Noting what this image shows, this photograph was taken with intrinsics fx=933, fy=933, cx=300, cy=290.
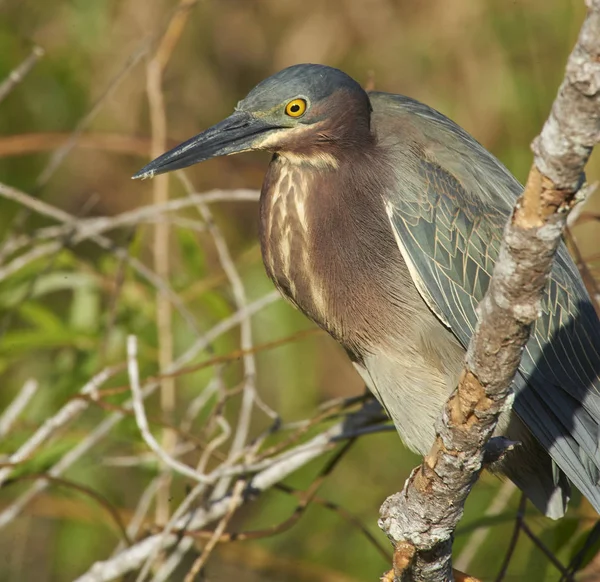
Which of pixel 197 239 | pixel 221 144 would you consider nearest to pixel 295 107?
pixel 221 144

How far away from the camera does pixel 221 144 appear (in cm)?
209

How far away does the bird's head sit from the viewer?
206cm

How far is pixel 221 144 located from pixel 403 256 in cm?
49

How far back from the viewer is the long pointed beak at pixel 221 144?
2.07 meters

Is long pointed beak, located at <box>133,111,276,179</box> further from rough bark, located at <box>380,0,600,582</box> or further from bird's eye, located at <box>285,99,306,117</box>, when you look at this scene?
rough bark, located at <box>380,0,600,582</box>

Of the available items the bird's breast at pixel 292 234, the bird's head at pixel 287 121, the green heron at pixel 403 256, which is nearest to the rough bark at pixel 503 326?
the green heron at pixel 403 256

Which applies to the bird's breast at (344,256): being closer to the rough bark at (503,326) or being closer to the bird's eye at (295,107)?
the bird's eye at (295,107)

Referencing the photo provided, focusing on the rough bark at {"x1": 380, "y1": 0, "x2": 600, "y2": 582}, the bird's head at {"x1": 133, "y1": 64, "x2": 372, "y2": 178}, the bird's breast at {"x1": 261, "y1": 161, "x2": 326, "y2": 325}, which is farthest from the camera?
the bird's breast at {"x1": 261, "y1": 161, "x2": 326, "y2": 325}

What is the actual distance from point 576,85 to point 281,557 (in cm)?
248

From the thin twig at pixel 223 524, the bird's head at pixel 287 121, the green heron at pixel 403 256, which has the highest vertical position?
the bird's head at pixel 287 121

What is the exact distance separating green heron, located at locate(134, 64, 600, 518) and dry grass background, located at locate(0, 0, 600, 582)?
405 millimetres

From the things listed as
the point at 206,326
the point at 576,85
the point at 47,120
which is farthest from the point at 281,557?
the point at 576,85

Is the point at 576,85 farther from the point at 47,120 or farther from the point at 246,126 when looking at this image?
the point at 47,120

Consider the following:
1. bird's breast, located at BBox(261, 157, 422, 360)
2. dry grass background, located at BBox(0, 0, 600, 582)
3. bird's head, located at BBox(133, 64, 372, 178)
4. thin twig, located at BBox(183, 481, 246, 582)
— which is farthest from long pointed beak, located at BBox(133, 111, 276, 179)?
thin twig, located at BBox(183, 481, 246, 582)
